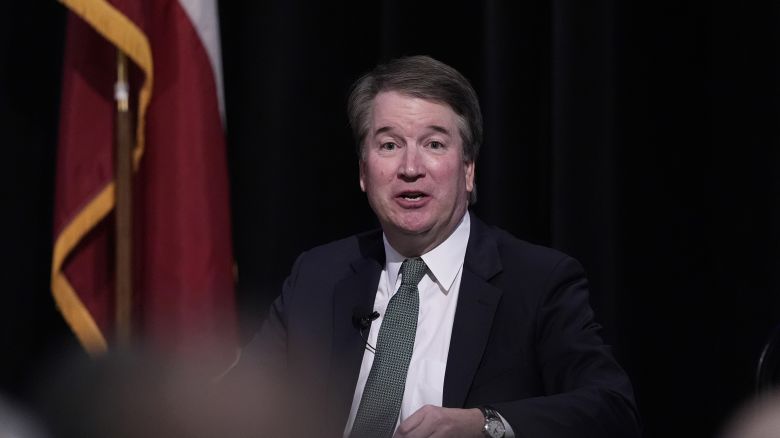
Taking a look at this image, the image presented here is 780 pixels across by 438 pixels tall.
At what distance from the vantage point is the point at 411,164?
190 centimetres

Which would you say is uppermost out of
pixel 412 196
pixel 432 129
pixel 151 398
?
pixel 432 129

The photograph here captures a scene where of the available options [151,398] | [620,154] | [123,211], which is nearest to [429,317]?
[151,398]

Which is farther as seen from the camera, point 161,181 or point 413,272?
point 161,181

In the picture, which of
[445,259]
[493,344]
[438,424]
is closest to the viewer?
[438,424]

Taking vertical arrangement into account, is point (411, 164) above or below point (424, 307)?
above

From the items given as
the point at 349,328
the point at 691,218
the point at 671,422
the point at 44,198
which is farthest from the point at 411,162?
the point at 44,198

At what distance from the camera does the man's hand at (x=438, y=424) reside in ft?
4.92

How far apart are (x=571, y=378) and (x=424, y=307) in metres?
0.33

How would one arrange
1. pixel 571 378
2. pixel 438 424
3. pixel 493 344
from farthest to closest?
1. pixel 493 344
2. pixel 571 378
3. pixel 438 424

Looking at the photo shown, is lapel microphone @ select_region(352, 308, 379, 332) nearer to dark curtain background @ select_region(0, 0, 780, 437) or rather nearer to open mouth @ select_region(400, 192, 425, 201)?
open mouth @ select_region(400, 192, 425, 201)

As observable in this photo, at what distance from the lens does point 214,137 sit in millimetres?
2707

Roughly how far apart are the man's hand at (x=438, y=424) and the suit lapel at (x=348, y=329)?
37 cm

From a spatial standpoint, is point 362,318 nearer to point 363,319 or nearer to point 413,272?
point 363,319

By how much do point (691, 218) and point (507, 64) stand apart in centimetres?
65
